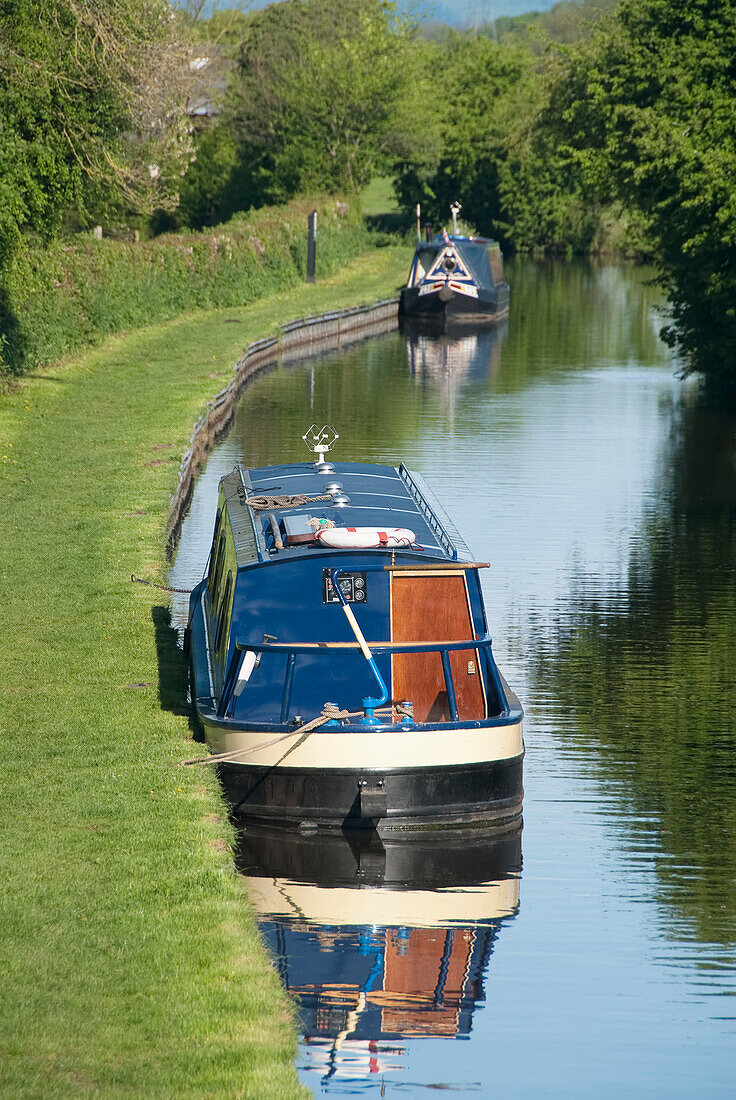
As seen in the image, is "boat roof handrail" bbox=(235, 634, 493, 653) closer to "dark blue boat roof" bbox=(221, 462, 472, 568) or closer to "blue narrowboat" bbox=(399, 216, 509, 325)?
"dark blue boat roof" bbox=(221, 462, 472, 568)

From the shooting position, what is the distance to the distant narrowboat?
5384cm

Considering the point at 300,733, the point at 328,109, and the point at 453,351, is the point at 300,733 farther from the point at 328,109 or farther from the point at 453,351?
the point at 328,109

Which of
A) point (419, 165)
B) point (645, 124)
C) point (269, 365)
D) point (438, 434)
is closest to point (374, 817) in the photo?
point (438, 434)

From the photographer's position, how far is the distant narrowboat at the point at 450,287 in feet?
177

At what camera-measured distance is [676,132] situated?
102 ft

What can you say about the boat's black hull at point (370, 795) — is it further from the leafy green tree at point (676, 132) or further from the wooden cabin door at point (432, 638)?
the leafy green tree at point (676, 132)

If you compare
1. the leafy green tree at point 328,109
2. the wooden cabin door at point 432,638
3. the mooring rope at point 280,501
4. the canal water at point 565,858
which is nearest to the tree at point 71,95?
the canal water at point 565,858

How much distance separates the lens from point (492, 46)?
95.9 meters

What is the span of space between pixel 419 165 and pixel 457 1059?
8078 centimetres

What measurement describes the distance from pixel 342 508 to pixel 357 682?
240 centimetres

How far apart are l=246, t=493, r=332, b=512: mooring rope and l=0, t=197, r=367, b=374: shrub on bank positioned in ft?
46.6

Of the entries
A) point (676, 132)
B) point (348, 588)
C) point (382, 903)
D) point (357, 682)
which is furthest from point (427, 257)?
point (382, 903)

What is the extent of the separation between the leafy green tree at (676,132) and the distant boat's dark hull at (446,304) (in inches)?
708

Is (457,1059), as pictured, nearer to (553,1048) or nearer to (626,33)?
(553,1048)
